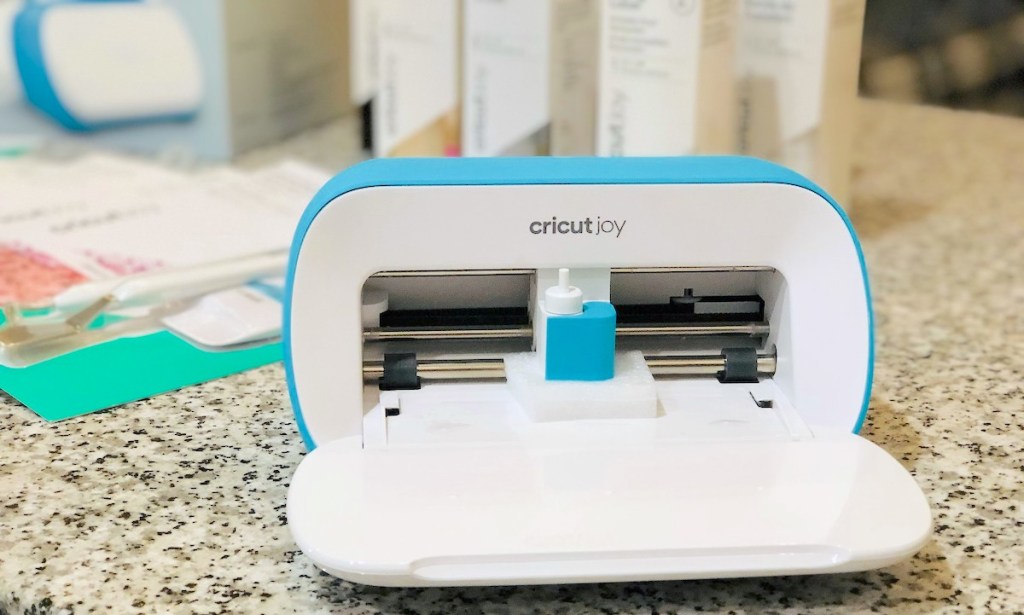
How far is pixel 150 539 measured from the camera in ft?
1.37

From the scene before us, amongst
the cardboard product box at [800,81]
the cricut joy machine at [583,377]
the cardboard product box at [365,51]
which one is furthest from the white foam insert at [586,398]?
the cardboard product box at [365,51]

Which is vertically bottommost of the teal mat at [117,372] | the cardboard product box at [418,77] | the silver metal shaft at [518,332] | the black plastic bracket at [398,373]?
the teal mat at [117,372]

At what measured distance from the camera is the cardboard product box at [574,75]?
0.76 m

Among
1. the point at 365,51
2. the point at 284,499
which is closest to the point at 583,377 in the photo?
the point at 284,499

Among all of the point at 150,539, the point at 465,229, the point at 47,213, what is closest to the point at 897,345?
the point at 465,229

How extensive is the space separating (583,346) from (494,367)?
45 millimetres

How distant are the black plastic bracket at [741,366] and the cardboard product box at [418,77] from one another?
420mm

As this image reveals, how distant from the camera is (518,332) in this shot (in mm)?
476

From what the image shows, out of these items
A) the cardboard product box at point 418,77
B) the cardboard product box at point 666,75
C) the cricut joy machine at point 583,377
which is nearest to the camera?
the cricut joy machine at point 583,377

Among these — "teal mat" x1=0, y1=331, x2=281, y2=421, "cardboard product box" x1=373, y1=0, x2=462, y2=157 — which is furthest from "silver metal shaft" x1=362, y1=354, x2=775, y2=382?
"cardboard product box" x1=373, y1=0, x2=462, y2=157

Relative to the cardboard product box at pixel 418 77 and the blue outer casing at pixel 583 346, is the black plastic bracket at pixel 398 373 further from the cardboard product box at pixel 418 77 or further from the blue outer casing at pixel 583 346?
the cardboard product box at pixel 418 77

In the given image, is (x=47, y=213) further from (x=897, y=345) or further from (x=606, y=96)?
A: (x=897, y=345)

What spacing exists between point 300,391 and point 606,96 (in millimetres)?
358

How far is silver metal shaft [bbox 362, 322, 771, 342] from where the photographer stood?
1.55 ft
